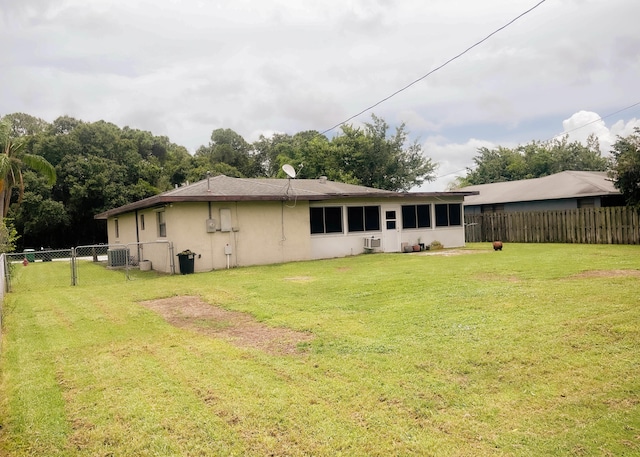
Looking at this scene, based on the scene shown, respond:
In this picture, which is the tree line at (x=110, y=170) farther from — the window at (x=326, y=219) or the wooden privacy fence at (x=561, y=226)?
the window at (x=326, y=219)

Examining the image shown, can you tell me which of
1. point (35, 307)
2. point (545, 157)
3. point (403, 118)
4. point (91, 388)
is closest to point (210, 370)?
point (91, 388)

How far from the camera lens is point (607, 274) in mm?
9938

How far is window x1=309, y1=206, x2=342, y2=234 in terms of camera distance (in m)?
18.7

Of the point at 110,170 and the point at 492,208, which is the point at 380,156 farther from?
the point at 110,170

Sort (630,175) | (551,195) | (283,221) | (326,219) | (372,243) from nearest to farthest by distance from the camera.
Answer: (283,221) → (630,175) → (326,219) → (372,243) → (551,195)

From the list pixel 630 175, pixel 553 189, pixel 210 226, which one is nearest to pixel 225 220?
pixel 210 226

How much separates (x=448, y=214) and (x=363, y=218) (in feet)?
15.7

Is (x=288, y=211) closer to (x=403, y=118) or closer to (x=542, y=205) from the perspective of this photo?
(x=542, y=205)

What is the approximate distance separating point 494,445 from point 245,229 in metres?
14.4

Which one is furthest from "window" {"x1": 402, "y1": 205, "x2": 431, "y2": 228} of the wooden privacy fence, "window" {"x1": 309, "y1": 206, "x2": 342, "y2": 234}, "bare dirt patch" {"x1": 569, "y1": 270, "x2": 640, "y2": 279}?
"bare dirt patch" {"x1": 569, "y1": 270, "x2": 640, "y2": 279}

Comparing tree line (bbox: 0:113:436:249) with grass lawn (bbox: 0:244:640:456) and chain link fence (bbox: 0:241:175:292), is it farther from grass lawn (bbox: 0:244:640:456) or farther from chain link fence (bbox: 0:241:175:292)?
grass lawn (bbox: 0:244:640:456)

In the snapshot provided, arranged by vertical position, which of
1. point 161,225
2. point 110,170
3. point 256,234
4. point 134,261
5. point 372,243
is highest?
point 110,170

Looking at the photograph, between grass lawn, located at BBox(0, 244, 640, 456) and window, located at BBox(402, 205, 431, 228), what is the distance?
38.1ft

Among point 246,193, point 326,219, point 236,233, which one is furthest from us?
point 326,219
